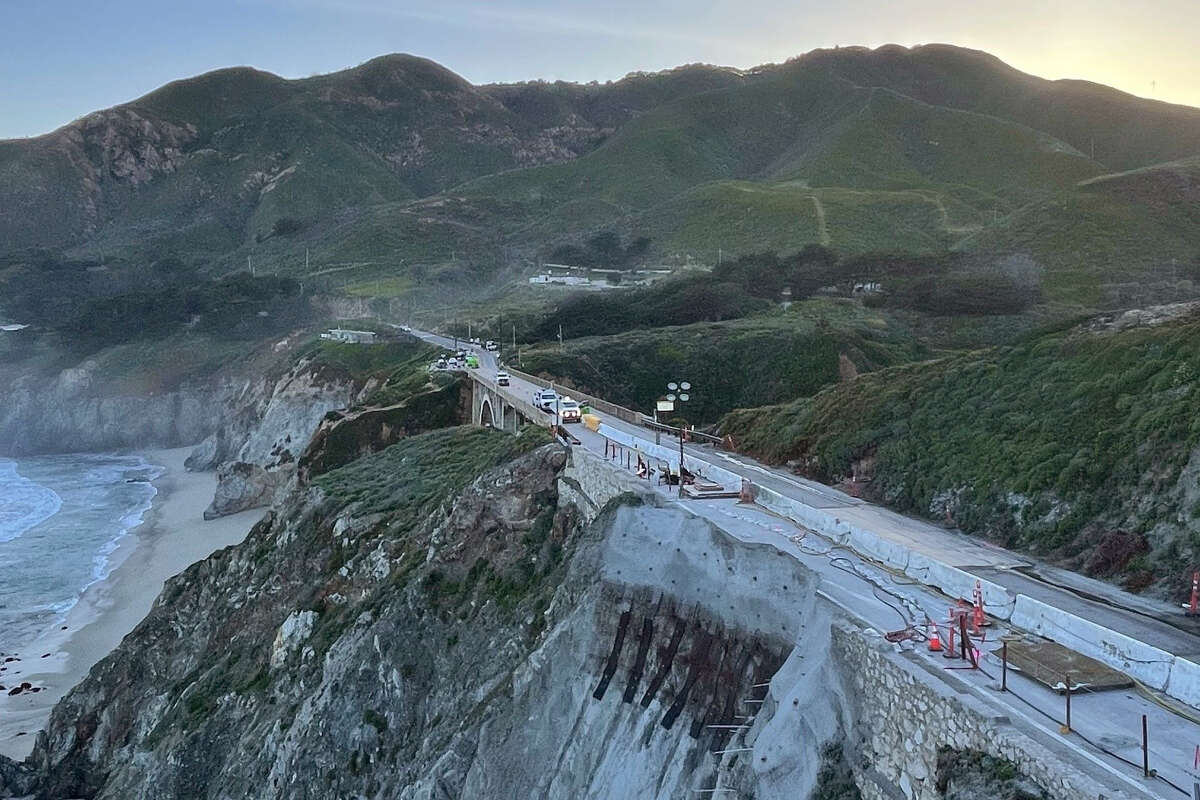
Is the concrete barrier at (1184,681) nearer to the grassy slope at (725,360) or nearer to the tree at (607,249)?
the grassy slope at (725,360)

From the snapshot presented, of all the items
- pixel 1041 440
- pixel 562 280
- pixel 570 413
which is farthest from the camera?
pixel 562 280

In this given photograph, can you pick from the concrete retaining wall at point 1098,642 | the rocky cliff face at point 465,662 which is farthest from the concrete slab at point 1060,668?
the rocky cliff face at point 465,662

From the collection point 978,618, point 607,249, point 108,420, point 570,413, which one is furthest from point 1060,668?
point 607,249

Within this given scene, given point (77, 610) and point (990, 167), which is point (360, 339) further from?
point (990, 167)

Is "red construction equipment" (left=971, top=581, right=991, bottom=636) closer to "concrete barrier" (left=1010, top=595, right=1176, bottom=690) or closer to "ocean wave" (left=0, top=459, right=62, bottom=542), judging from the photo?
"concrete barrier" (left=1010, top=595, right=1176, bottom=690)

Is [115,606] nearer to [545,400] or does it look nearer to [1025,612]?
[545,400]
